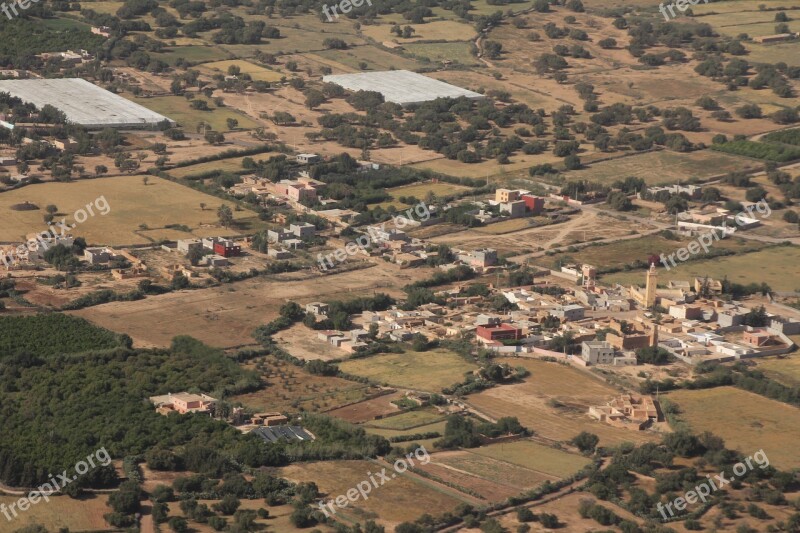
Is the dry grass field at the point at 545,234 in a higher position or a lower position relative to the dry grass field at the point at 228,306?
lower

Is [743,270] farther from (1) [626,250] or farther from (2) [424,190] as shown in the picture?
(2) [424,190]

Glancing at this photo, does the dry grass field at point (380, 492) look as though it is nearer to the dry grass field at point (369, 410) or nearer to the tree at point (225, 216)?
the dry grass field at point (369, 410)

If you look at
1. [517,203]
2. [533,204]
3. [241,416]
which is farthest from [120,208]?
[241,416]

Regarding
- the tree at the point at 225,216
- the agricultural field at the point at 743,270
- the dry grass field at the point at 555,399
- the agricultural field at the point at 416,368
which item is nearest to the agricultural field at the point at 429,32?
the tree at the point at 225,216

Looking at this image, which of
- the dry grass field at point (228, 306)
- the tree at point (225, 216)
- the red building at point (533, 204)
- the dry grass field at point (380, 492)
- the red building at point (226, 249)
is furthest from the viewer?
the red building at point (533, 204)

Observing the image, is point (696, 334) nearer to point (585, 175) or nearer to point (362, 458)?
point (362, 458)

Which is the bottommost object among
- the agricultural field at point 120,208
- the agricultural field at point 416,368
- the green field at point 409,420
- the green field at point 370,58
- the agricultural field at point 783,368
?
the green field at point 370,58

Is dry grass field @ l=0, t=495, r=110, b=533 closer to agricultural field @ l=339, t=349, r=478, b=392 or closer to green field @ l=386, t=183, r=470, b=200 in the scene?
agricultural field @ l=339, t=349, r=478, b=392
